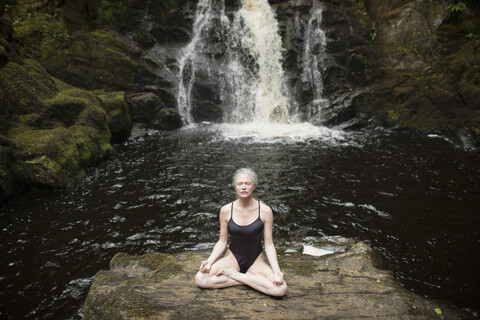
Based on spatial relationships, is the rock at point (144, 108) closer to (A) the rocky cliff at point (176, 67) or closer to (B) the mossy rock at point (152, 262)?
(A) the rocky cliff at point (176, 67)

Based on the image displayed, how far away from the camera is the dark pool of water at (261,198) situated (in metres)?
4.95

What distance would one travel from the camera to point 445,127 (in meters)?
13.5

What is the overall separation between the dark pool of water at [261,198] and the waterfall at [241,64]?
20.5 feet

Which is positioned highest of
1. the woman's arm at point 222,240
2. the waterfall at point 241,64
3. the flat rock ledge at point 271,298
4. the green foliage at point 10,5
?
the green foliage at point 10,5

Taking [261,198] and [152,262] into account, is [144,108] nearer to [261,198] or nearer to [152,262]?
[261,198]

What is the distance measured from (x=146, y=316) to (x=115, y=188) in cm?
601

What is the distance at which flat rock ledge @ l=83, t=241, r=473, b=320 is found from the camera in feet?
10.5

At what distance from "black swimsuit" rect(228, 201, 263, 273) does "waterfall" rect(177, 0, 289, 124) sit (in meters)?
13.9

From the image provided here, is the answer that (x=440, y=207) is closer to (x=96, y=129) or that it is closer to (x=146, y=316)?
(x=146, y=316)

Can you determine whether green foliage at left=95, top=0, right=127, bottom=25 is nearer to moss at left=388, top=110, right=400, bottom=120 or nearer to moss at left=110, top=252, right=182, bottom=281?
moss at left=388, top=110, right=400, bottom=120

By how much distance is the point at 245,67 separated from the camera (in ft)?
59.0

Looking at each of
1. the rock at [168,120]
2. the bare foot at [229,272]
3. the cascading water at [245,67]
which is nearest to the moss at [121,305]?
the bare foot at [229,272]

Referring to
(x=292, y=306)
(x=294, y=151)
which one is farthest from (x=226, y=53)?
(x=292, y=306)

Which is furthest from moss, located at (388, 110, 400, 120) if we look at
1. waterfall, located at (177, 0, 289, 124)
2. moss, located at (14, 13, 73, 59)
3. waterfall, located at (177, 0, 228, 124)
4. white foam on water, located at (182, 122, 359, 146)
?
moss, located at (14, 13, 73, 59)
